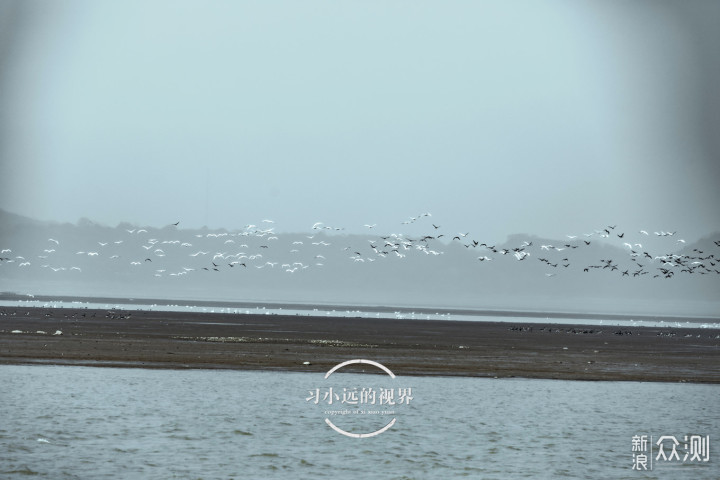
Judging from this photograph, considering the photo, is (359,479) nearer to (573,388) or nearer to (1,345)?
(573,388)

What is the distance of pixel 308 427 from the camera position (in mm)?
30797

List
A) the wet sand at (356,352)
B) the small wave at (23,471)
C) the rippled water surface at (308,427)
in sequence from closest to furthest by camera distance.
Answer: the small wave at (23,471) < the rippled water surface at (308,427) < the wet sand at (356,352)

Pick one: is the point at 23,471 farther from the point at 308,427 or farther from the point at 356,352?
the point at 356,352

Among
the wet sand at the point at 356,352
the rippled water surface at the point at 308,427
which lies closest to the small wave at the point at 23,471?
the rippled water surface at the point at 308,427

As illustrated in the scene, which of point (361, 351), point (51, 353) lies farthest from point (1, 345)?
point (361, 351)

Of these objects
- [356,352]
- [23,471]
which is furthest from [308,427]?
[356,352]

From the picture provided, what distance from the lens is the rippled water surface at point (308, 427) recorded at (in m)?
24.7

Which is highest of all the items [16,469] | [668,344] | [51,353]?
[668,344]

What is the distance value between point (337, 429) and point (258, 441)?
3172mm

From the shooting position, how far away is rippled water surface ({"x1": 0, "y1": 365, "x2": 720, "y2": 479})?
81.1 feet

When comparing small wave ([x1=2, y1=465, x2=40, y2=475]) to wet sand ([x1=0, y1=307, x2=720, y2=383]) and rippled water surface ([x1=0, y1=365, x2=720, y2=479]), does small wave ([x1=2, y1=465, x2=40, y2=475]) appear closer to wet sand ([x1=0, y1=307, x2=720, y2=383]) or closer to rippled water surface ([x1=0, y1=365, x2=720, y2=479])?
rippled water surface ([x1=0, y1=365, x2=720, y2=479])

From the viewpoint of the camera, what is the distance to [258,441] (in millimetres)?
28141

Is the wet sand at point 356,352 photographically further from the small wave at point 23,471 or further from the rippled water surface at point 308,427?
the small wave at point 23,471

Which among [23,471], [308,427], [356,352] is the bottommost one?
[23,471]
